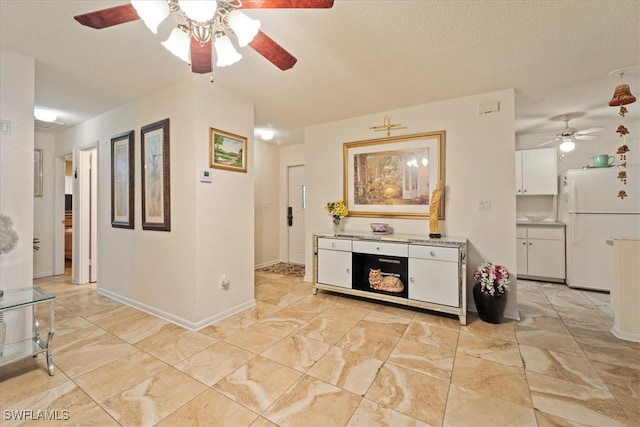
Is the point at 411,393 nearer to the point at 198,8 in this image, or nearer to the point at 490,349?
the point at 490,349

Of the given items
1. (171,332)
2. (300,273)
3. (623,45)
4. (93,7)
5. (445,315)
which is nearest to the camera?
(93,7)

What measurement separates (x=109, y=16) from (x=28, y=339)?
2.46m

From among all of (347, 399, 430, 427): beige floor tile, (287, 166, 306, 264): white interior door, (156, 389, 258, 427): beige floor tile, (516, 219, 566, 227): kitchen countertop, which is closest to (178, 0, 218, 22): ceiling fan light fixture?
(156, 389, 258, 427): beige floor tile

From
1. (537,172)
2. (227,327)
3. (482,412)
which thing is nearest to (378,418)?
(482,412)

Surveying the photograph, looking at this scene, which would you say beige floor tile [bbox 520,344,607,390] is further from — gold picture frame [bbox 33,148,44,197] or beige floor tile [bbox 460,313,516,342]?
gold picture frame [bbox 33,148,44,197]

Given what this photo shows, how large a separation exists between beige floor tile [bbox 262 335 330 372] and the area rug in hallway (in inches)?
89.7

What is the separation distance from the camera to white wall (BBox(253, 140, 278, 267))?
5.23 metres

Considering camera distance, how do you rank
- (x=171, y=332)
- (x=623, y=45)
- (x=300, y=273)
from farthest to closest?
(x=300, y=273), (x=171, y=332), (x=623, y=45)

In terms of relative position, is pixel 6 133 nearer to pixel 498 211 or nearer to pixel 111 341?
pixel 111 341

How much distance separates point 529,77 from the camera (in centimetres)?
259

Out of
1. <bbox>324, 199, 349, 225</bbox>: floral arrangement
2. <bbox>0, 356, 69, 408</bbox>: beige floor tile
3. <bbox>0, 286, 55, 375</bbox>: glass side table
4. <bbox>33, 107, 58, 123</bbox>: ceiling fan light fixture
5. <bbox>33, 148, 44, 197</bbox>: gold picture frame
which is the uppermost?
<bbox>33, 107, 58, 123</bbox>: ceiling fan light fixture

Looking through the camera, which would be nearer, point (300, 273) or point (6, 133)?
point (6, 133)

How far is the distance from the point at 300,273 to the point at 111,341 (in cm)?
282

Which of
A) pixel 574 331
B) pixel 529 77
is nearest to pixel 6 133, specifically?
pixel 529 77
